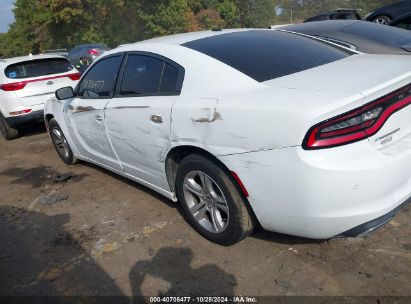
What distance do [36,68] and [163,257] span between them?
5517 millimetres

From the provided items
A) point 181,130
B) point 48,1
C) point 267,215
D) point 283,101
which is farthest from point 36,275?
point 48,1

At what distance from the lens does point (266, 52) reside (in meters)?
3.20

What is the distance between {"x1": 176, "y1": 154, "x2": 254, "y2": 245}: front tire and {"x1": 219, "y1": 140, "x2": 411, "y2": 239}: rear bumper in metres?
0.24

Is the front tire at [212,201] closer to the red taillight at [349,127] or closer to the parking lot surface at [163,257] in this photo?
the parking lot surface at [163,257]

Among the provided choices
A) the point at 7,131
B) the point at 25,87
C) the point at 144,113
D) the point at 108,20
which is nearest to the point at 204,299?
the point at 144,113

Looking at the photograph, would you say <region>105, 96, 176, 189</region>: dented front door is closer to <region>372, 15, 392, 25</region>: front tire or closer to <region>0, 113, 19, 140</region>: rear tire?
<region>0, 113, 19, 140</region>: rear tire

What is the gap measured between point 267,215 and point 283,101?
77cm

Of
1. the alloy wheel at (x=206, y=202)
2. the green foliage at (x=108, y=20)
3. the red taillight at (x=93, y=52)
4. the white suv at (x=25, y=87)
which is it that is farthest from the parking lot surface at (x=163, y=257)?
the green foliage at (x=108, y=20)

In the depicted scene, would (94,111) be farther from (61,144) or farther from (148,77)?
(61,144)

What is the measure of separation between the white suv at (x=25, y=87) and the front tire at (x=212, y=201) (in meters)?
4.59

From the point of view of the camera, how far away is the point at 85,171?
17.2ft

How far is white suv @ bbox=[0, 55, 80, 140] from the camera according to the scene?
6973 mm

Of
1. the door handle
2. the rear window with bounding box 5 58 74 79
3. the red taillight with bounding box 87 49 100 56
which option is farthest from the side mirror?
the red taillight with bounding box 87 49 100 56

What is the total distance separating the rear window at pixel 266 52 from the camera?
2938 millimetres
